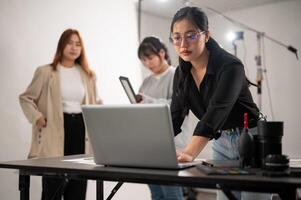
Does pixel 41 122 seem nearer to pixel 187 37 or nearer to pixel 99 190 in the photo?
pixel 99 190

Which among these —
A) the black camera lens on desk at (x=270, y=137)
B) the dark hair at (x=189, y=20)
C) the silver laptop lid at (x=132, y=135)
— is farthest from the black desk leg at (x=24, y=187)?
the black camera lens on desk at (x=270, y=137)

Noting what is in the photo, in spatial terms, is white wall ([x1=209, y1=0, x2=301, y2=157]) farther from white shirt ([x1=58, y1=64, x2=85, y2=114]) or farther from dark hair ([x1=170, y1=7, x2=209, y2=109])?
dark hair ([x1=170, y1=7, x2=209, y2=109])

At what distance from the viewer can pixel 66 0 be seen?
3.05 meters

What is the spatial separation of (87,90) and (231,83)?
4.62 feet

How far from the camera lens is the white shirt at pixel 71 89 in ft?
7.77

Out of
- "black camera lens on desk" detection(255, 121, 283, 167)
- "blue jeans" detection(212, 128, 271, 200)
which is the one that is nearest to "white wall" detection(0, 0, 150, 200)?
"blue jeans" detection(212, 128, 271, 200)

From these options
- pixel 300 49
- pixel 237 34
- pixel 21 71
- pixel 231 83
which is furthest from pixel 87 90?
pixel 300 49

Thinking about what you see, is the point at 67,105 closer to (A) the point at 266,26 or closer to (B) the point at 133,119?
(B) the point at 133,119

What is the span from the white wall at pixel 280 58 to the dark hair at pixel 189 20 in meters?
2.09

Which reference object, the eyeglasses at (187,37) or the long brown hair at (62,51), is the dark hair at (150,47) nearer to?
the long brown hair at (62,51)

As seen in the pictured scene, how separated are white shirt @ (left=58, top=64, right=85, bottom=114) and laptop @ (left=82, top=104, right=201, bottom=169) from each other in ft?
4.05

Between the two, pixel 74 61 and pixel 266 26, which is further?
pixel 266 26

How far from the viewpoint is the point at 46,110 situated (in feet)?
7.79

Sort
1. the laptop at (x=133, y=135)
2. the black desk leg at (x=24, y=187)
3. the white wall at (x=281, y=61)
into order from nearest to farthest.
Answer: the laptop at (x=133, y=135), the black desk leg at (x=24, y=187), the white wall at (x=281, y=61)
